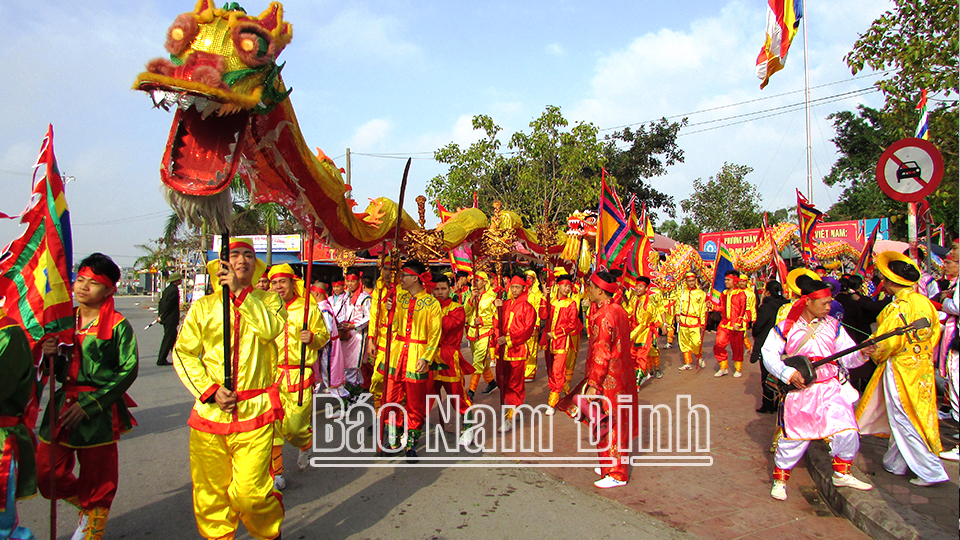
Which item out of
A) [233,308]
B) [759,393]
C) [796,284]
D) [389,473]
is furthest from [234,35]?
[759,393]

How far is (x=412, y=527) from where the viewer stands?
3.79 meters

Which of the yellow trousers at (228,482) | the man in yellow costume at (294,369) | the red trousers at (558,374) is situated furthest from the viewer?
the red trousers at (558,374)

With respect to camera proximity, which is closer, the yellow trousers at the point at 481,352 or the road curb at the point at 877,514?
the road curb at the point at 877,514

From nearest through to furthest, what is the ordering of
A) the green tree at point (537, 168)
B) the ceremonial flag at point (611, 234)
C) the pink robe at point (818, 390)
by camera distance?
the pink robe at point (818, 390), the ceremonial flag at point (611, 234), the green tree at point (537, 168)

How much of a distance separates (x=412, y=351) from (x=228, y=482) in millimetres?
2240

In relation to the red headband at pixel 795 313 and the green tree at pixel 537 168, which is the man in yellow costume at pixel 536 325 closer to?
the red headband at pixel 795 313

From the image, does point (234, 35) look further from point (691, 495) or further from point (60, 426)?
point (691, 495)

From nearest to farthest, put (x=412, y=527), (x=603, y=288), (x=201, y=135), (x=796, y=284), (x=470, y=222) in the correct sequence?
(x=201, y=135) < (x=412, y=527) < (x=796, y=284) < (x=603, y=288) < (x=470, y=222)

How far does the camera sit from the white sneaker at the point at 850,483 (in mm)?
4065

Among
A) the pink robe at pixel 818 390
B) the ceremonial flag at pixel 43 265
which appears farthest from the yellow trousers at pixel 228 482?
the pink robe at pixel 818 390

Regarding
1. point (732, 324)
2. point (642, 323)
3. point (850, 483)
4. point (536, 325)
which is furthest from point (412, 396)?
point (732, 324)

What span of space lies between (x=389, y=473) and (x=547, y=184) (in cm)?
1393

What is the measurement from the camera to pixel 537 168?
17.7 meters

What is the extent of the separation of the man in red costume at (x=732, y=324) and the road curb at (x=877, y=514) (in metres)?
5.05
